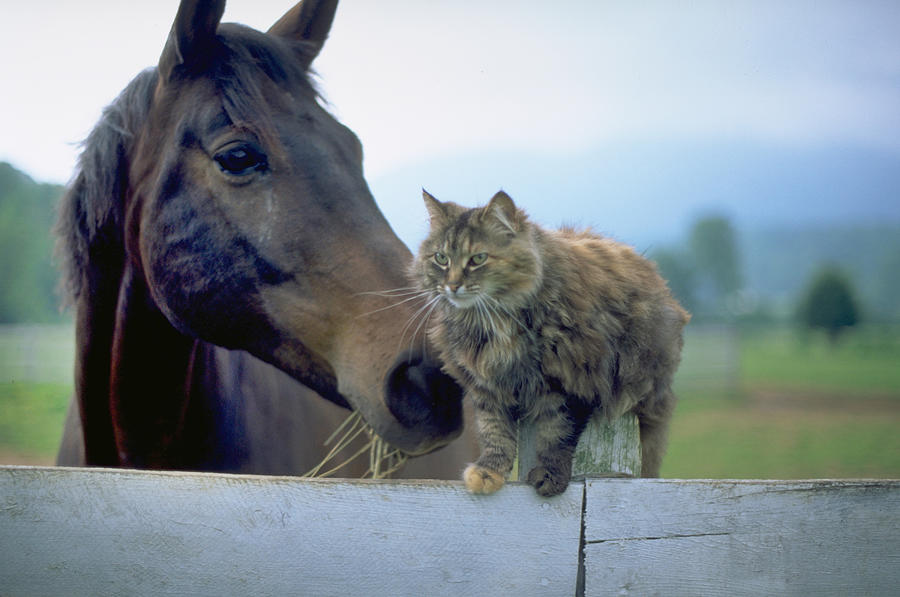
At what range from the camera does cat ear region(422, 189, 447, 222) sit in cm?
237

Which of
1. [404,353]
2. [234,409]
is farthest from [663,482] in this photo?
[234,409]

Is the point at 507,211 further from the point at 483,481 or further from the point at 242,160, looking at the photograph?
the point at 483,481

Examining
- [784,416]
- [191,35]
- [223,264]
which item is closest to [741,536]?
[223,264]

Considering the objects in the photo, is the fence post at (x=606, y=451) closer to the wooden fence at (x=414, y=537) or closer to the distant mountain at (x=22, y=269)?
the wooden fence at (x=414, y=537)

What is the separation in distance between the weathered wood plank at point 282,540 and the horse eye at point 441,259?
905 millimetres

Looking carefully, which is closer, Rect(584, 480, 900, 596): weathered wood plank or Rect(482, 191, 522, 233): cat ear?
Rect(584, 480, 900, 596): weathered wood plank

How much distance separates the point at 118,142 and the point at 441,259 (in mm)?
1116

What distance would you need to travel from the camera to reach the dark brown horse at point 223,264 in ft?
6.31

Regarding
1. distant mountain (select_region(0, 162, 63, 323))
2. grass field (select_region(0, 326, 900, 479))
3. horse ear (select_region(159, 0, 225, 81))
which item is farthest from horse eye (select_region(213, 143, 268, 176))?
distant mountain (select_region(0, 162, 63, 323))

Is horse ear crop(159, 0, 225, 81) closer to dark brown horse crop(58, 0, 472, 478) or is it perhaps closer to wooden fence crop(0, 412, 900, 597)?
dark brown horse crop(58, 0, 472, 478)

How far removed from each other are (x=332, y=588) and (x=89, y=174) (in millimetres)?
1547

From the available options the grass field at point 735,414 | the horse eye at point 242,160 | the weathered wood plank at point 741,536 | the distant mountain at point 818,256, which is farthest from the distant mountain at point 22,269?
the distant mountain at point 818,256

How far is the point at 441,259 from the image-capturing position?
226 centimetres

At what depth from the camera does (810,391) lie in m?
21.0
